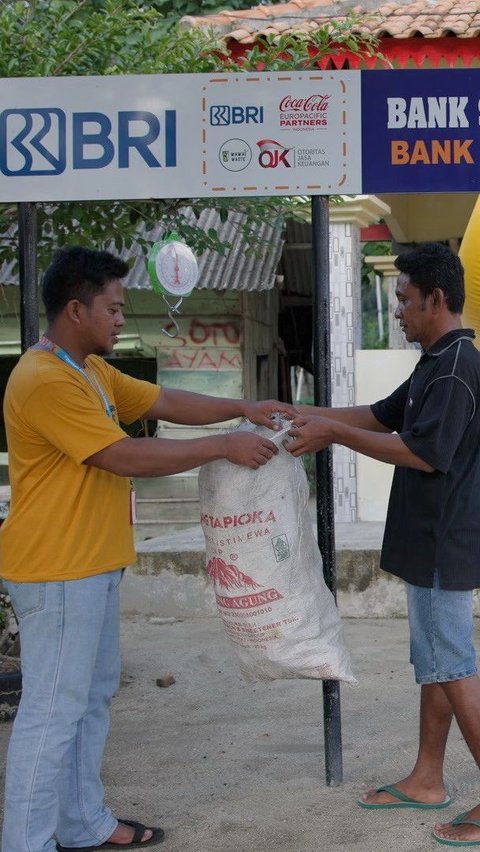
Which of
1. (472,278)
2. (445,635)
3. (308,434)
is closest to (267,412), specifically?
(308,434)

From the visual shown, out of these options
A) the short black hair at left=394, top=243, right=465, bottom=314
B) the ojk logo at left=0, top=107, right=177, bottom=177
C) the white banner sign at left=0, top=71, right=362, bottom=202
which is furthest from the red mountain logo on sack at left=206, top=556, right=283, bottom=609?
the ojk logo at left=0, top=107, right=177, bottom=177

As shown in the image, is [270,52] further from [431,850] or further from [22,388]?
[431,850]

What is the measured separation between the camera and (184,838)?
336 cm

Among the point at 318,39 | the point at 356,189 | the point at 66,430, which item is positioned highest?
the point at 318,39

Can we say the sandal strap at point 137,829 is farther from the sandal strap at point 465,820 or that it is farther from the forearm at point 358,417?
the forearm at point 358,417

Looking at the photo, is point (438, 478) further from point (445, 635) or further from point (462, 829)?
point (462, 829)

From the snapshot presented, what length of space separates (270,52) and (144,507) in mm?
6119

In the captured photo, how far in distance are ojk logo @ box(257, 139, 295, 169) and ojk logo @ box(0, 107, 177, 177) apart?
0.98ft

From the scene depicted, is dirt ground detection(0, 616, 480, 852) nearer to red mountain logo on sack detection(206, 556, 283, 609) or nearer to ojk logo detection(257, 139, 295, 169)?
red mountain logo on sack detection(206, 556, 283, 609)

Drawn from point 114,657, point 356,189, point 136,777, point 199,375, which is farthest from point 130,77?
point 199,375

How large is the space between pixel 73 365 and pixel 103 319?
0.51 feet

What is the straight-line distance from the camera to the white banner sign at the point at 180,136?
365 centimetres

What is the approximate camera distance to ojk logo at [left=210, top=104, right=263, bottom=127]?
12.0 feet

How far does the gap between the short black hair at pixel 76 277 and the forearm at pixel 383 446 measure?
2.75 feet
